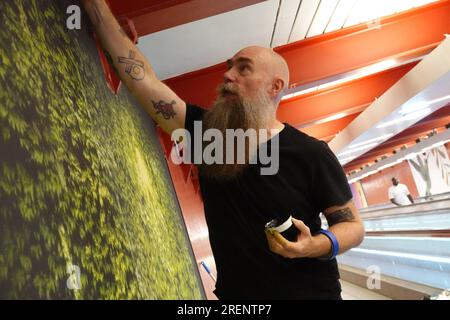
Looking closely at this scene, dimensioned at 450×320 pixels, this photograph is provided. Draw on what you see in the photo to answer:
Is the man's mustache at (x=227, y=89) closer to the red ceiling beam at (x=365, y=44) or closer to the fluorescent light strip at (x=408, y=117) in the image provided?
the red ceiling beam at (x=365, y=44)

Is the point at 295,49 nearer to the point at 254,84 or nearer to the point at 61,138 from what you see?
the point at 254,84

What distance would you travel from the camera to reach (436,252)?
223 inches

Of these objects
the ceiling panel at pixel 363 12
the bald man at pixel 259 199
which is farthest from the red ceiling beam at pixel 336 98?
the bald man at pixel 259 199

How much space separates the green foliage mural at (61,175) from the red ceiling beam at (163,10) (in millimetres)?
346

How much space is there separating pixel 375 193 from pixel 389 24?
805 inches

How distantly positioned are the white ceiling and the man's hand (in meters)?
1.79

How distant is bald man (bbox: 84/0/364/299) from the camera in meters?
1.38

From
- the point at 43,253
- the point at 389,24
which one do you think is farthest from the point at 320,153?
the point at 389,24

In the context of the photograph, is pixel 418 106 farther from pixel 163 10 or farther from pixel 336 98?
pixel 163 10

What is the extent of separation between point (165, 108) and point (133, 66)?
0.74 feet

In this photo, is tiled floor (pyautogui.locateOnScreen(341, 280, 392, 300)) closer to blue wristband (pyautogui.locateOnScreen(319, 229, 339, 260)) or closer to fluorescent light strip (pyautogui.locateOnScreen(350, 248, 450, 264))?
fluorescent light strip (pyautogui.locateOnScreen(350, 248, 450, 264))

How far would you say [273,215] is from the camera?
1.44 m

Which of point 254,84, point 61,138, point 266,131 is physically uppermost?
point 254,84

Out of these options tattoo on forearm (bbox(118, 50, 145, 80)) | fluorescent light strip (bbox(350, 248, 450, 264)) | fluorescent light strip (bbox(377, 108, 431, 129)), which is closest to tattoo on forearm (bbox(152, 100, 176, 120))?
tattoo on forearm (bbox(118, 50, 145, 80))
